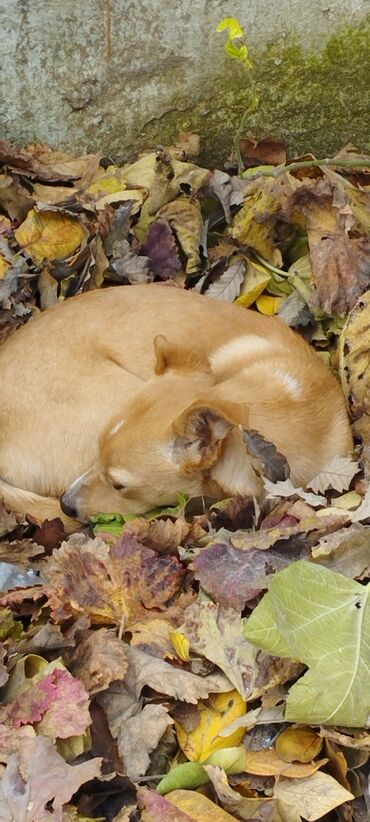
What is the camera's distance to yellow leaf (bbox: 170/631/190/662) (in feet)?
10.3

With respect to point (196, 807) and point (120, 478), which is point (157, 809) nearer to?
point (196, 807)

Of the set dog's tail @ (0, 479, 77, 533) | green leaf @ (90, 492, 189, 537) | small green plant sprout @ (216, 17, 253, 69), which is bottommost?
green leaf @ (90, 492, 189, 537)

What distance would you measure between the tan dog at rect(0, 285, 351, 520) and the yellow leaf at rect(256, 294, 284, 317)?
0.31 meters

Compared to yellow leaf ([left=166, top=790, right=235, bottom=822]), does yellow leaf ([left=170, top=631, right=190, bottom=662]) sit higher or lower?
higher

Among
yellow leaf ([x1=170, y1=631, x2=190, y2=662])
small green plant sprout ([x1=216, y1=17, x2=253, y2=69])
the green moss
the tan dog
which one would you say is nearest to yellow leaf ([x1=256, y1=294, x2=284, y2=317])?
the tan dog

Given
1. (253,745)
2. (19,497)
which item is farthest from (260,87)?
(253,745)

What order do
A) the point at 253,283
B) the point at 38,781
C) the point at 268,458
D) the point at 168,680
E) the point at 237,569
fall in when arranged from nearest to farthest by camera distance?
the point at 38,781, the point at 168,680, the point at 237,569, the point at 268,458, the point at 253,283

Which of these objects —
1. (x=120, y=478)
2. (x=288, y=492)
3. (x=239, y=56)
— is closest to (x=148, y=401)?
(x=120, y=478)

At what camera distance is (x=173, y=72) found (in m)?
5.14

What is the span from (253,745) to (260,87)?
3.48m

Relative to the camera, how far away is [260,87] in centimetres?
517

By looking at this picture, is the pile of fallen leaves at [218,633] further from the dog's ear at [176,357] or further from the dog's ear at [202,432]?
the dog's ear at [176,357]

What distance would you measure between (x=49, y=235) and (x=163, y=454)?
1532mm

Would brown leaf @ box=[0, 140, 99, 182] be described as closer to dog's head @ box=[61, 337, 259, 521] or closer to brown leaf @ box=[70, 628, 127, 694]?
dog's head @ box=[61, 337, 259, 521]
